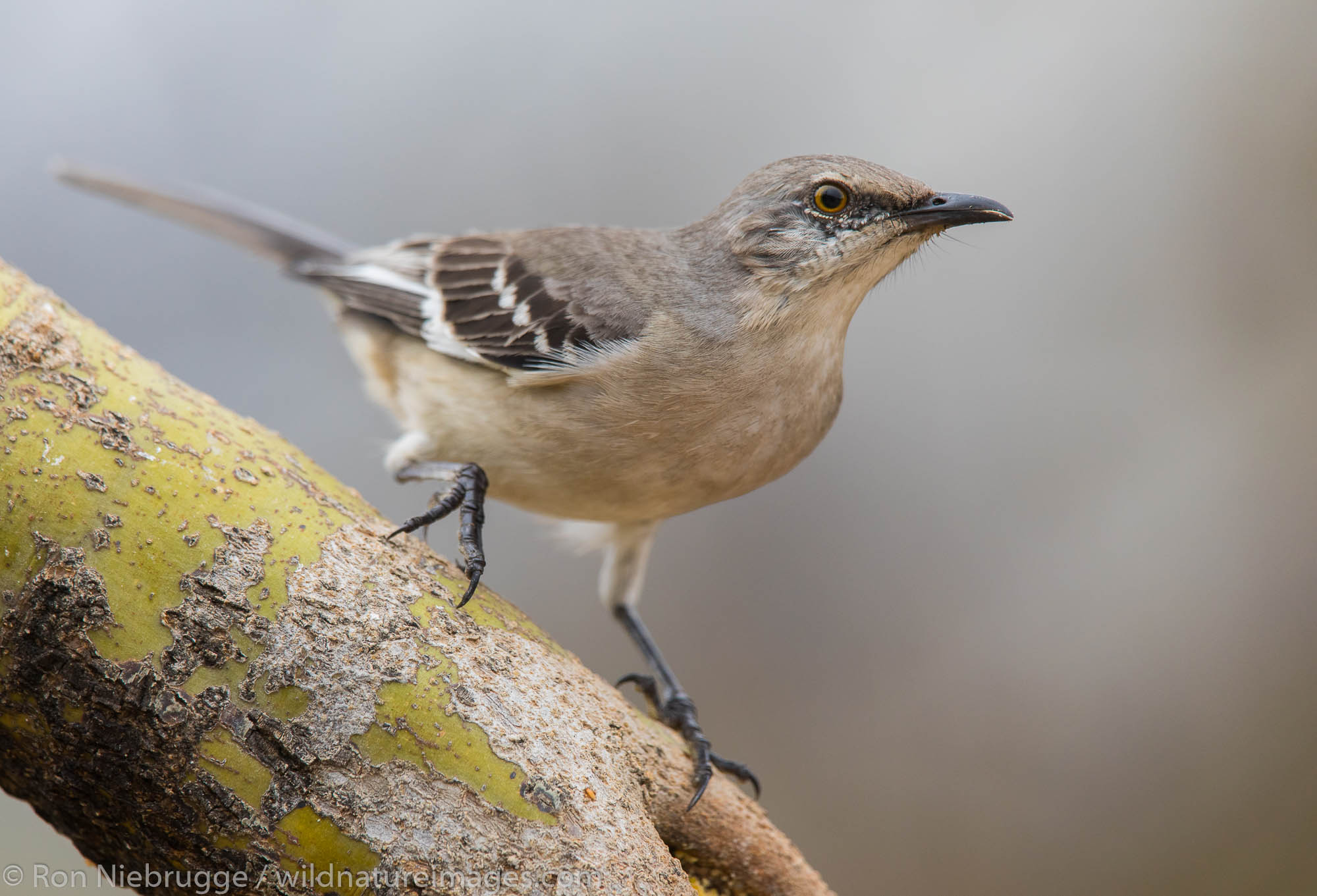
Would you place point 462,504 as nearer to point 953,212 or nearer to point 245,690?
point 245,690

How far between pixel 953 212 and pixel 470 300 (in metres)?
1.90

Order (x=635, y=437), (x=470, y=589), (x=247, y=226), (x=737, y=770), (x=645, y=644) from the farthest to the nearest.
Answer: (x=247, y=226)
(x=645, y=644)
(x=737, y=770)
(x=635, y=437)
(x=470, y=589)

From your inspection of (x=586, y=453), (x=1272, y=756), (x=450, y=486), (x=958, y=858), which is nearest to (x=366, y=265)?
(x=450, y=486)

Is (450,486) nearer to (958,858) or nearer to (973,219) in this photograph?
(973,219)

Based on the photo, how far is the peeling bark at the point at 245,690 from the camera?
202cm

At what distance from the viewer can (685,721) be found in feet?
11.4

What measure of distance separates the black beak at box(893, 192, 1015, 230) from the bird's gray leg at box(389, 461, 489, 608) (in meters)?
1.72

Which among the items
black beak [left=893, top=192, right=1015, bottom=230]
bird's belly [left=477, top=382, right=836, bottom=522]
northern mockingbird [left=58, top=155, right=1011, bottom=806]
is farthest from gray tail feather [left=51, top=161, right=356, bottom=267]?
black beak [left=893, top=192, right=1015, bottom=230]

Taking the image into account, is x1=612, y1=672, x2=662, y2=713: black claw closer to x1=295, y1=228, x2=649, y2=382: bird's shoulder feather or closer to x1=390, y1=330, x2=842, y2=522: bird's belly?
x1=390, y1=330, x2=842, y2=522: bird's belly

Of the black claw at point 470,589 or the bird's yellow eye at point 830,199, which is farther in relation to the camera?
the bird's yellow eye at point 830,199

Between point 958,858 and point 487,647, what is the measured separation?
174 inches

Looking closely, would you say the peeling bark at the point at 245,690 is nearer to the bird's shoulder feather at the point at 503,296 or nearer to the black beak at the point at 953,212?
the bird's shoulder feather at the point at 503,296

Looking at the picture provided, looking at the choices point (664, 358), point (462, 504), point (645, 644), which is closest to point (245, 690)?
point (462, 504)

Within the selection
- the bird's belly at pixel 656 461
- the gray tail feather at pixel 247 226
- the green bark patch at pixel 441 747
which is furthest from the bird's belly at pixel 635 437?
the gray tail feather at pixel 247 226
